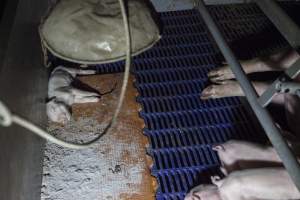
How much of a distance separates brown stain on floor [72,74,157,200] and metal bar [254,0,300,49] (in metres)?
1.58

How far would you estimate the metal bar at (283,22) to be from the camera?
6.15ft

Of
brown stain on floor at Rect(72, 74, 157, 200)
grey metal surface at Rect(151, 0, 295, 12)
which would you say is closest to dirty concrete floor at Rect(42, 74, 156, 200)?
brown stain on floor at Rect(72, 74, 157, 200)

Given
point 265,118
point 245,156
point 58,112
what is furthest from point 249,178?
point 58,112

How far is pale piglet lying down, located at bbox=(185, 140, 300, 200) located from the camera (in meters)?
2.28

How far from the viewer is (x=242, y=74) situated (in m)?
2.18

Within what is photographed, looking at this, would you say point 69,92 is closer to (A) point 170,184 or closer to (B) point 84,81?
(B) point 84,81

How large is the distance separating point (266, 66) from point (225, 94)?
45 cm

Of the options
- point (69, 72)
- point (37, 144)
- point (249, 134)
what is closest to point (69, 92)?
point (69, 72)

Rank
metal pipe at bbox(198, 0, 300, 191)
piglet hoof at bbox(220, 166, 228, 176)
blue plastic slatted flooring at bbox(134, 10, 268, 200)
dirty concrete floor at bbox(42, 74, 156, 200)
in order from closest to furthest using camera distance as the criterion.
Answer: metal pipe at bbox(198, 0, 300, 191), piglet hoof at bbox(220, 166, 228, 176), dirty concrete floor at bbox(42, 74, 156, 200), blue plastic slatted flooring at bbox(134, 10, 268, 200)

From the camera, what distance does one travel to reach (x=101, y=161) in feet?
10.1

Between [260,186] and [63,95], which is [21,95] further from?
→ [260,186]

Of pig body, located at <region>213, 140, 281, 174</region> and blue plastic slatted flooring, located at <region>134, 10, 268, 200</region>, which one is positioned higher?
pig body, located at <region>213, 140, 281, 174</region>

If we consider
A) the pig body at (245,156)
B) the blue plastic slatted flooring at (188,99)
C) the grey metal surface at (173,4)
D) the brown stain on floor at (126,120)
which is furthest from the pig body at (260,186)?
the grey metal surface at (173,4)

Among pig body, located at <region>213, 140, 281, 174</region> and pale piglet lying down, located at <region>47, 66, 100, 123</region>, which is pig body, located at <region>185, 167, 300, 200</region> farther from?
pale piglet lying down, located at <region>47, 66, 100, 123</region>
